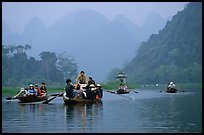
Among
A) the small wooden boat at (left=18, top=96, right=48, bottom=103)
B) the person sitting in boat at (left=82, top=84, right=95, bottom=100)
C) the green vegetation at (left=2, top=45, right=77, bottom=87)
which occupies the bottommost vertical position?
the small wooden boat at (left=18, top=96, right=48, bottom=103)

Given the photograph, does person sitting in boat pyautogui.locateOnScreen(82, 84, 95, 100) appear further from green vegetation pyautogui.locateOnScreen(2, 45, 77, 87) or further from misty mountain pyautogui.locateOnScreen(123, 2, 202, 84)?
misty mountain pyautogui.locateOnScreen(123, 2, 202, 84)

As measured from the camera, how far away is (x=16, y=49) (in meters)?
87.4

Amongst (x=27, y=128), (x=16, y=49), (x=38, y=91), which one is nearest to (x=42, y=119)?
(x=27, y=128)

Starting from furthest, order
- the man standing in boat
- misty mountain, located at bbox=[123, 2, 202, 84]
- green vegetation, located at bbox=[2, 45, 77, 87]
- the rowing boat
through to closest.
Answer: misty mountain, located at bbox=[123, 2, 202, 84] → green vegetation, located at bbox=[2, 45, 77, 87] → the rowing boat → the man standing in boat

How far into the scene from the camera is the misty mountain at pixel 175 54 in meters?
94.9

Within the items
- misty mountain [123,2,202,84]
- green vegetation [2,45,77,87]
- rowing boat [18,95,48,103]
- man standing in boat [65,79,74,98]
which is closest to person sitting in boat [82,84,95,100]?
man standing in boat [65,79,74,98]

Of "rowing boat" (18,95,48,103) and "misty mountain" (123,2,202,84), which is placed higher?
"misty mountain" (123,2,202,84)

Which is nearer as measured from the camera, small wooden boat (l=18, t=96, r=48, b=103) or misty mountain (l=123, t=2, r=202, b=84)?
small wooden boat (l=18, t=96, r=48, b=103)

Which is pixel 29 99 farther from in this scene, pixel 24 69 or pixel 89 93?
pixel 24 69

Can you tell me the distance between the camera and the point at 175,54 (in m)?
105

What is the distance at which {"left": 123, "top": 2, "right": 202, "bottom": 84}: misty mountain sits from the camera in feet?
311

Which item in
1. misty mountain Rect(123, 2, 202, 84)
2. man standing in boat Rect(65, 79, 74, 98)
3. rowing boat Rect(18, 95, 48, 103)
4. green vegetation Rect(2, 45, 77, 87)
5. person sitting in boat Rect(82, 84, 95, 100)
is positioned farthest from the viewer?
misty mountain Rect(123, 2, 202, 84)

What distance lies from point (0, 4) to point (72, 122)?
522cm

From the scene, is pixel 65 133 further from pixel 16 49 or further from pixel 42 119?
pixel 16 49
